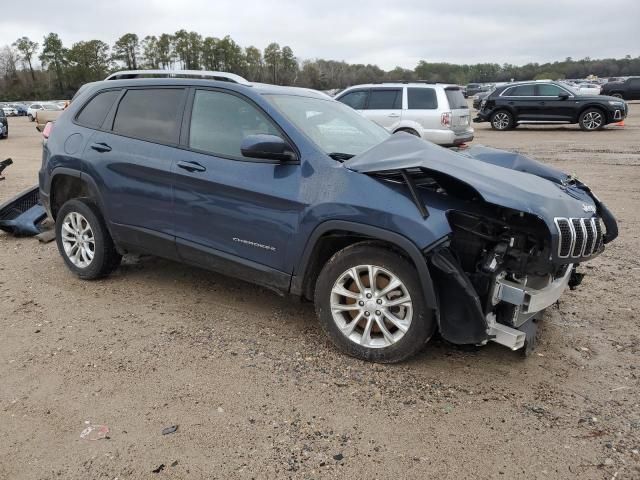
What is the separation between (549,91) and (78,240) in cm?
1839

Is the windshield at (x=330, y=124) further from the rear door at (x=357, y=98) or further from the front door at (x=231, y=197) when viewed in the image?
the rear door at (x=357, y=98)

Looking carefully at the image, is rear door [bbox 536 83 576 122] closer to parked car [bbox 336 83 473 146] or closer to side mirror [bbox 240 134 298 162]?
parked car [bbox 336 83 473 146]

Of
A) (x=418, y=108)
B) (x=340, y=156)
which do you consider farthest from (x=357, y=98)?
(x=340, y=156)

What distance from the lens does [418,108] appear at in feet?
41.9

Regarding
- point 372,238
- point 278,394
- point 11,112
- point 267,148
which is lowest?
point 11,112

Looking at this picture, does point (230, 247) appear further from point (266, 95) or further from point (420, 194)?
point (420, 194)

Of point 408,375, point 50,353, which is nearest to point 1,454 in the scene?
point 50,353

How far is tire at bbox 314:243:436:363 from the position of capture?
3.33 metres

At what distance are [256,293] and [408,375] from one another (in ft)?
A: 5.87

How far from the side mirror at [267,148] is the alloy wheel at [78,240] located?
2.05 m

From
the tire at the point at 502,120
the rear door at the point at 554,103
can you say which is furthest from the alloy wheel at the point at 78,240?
the tire at the point at 502,120

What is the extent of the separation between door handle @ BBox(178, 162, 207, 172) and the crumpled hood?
117cm

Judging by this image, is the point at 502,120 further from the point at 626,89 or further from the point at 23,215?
the point at 23,215

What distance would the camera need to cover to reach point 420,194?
3326 mm
